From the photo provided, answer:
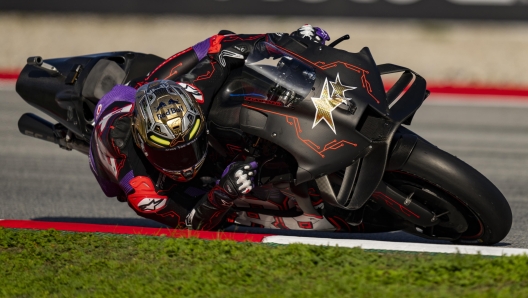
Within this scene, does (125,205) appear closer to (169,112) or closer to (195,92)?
(195,92)

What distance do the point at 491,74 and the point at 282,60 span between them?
24.0 feet

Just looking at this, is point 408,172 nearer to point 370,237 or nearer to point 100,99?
point 370,237

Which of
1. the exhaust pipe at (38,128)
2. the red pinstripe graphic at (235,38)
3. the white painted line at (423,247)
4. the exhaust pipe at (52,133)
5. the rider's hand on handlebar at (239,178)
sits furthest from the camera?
the exhaust pipe at (38,128)

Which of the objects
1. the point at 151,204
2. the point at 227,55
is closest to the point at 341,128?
the point at 227,55

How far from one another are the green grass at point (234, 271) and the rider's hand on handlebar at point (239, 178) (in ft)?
0.97

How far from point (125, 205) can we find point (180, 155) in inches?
94.4

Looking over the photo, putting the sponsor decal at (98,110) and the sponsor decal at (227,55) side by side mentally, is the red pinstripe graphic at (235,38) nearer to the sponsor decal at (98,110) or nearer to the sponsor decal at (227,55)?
the sponsor decal at (227,55)

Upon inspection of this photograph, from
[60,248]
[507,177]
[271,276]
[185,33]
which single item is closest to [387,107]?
[271,276]

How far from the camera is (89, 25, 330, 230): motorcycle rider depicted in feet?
13.4

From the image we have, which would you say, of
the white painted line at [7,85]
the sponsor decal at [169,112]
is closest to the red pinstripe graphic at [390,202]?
the sponsor decal at [169,112]

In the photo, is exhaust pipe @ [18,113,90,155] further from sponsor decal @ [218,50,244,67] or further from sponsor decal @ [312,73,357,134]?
sponsor decal @ [312,73,357,134]

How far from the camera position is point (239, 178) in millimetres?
4004

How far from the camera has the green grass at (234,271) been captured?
129 inches

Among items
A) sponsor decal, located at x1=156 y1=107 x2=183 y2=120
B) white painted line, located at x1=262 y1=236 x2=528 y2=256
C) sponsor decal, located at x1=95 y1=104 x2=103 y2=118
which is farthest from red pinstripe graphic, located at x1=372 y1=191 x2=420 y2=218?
sponsor decal, located at x1=95 y1=104 x2=103 y2=118
